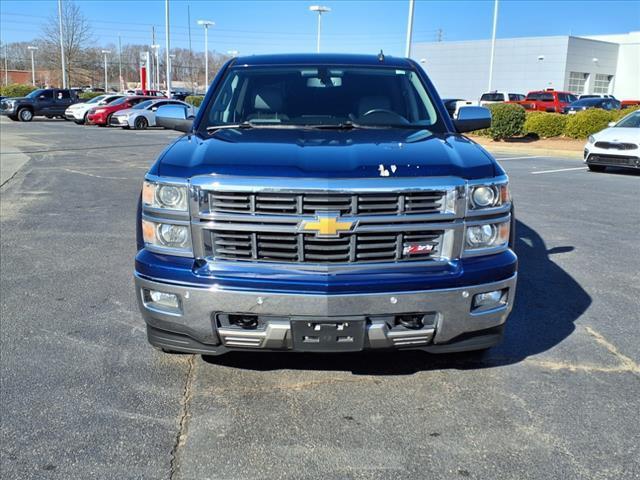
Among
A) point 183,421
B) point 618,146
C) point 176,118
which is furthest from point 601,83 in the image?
point 183,421

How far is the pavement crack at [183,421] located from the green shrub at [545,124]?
23.7 m

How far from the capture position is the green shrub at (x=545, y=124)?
80.9 feet

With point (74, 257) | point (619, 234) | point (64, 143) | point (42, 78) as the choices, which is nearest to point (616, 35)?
point (64, 143)

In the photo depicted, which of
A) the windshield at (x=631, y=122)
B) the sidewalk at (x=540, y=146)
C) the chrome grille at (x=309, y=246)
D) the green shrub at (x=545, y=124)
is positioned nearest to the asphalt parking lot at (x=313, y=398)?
the chrome grille at (x=309, y=246)

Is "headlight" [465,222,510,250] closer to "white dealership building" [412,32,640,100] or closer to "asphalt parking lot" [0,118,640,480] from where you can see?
"asphalt parking lot" [0,118,640,480]

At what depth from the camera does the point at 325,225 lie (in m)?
3.07

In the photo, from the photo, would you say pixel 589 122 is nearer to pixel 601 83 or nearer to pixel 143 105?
pixel 143 105

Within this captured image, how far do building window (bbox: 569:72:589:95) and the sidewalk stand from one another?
36.3m

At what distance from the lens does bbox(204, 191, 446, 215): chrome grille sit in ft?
10.1

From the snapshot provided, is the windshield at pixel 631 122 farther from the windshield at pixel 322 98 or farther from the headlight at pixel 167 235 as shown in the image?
the headlight at pixel 167 235

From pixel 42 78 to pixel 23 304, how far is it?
10643 centimetres

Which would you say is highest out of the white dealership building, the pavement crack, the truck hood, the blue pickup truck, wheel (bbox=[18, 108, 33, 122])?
the white dealership building

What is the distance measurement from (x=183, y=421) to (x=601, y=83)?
65353 mm

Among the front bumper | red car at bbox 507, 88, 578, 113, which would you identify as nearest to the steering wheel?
the front bumper
